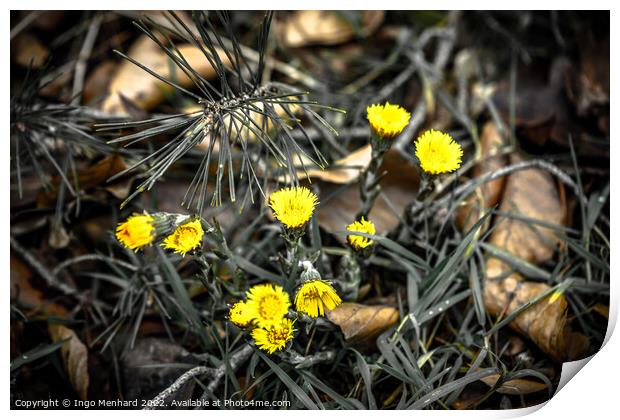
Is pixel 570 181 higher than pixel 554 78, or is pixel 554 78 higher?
pixel 554 78

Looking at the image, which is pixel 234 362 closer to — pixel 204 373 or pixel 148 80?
pixel 204 373

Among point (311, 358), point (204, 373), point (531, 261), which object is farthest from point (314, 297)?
point (531, 261)

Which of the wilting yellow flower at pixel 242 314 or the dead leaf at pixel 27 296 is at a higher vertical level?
the dead leaf at pixel 27 296

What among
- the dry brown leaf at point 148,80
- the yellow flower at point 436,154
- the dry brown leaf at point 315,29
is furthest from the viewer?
the dry brown leaf at point 315,29

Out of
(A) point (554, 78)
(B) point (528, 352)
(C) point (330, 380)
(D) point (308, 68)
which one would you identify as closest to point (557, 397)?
(B) point (528, 352)

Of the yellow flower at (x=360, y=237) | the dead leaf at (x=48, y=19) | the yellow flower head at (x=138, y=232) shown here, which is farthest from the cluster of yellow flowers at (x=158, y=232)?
the dead leaf at (x=48, y=19)

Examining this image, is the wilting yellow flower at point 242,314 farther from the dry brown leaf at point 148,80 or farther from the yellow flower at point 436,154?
the dry brown leaf at point 148,80

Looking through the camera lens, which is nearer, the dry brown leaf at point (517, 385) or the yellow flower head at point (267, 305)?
the yellow flower head at point (267, 305)
